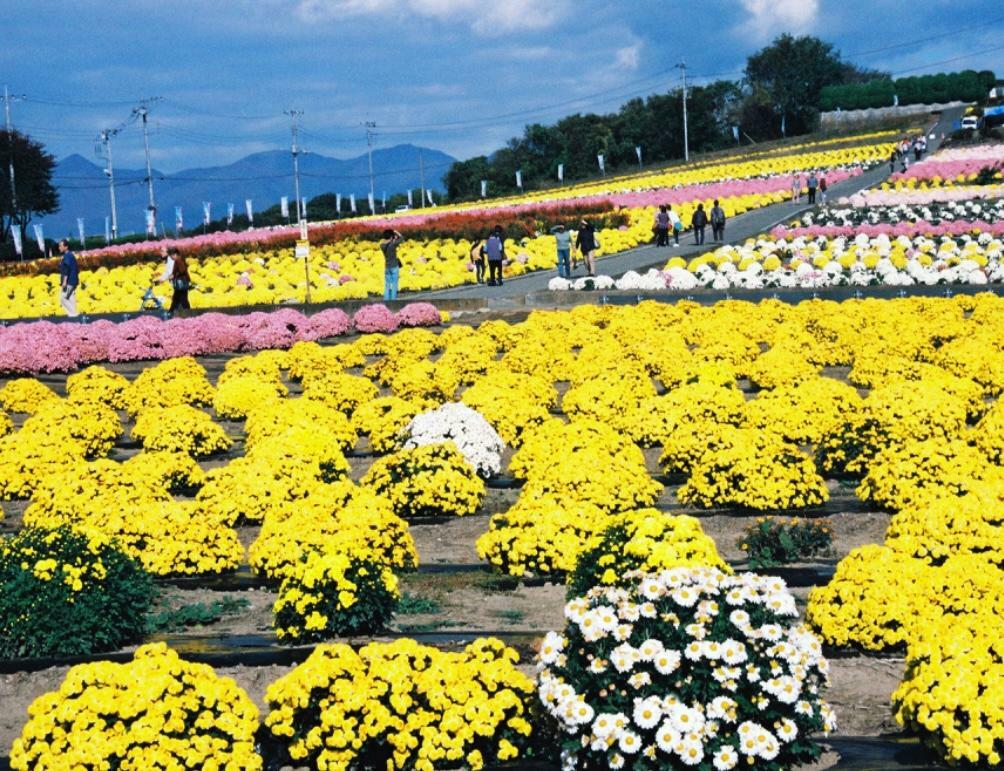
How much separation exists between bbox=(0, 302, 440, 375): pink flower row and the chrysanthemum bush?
590 inches

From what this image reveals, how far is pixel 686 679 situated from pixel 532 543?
3983mm

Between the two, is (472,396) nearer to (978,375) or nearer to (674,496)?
(674,496)

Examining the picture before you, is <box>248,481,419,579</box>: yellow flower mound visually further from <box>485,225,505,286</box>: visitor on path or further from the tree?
the tree

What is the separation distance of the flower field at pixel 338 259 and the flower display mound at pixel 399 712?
23.2m

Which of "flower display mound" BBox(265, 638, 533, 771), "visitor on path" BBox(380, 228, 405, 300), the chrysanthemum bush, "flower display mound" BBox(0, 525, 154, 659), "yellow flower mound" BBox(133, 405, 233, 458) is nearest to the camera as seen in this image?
"flower display mound" BBox(265, 638, 533, 771)

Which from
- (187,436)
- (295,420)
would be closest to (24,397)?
(187,436)

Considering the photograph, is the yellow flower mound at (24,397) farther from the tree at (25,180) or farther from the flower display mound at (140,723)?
the tree at (25,180)

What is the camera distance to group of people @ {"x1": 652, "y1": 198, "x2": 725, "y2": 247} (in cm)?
3725

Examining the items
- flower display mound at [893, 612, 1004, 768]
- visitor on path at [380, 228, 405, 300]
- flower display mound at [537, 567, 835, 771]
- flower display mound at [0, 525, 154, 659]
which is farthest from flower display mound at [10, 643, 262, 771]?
visitor on path at [380, 228, 405, 300]

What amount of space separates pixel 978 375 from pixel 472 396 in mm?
A: 5846

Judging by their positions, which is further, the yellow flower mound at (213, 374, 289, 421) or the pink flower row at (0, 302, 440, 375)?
the pink flower row at (0, 302, 440, 375)

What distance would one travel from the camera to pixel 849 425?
42.2 feet

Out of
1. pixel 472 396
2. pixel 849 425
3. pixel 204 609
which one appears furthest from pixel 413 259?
pixel 204 609

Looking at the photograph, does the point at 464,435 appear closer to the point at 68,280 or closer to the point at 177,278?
the point at 177,278
